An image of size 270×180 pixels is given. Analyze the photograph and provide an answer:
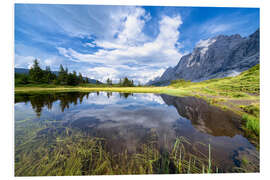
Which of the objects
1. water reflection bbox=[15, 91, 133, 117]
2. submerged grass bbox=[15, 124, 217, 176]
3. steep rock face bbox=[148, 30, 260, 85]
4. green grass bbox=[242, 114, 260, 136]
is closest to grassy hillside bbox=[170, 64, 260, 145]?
green grass bbox=[242, 114, 260, 136]

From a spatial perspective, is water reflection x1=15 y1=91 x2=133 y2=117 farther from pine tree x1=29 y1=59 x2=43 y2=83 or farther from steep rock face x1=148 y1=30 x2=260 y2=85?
steep rock face x1=148 y1=30 x2=260 y2=85

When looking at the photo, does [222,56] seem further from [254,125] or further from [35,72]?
[35,72]

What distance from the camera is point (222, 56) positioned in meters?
139

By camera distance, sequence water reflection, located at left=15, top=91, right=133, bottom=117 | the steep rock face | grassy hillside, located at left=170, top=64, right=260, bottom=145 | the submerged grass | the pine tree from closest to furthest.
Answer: the submerged grass, grassy hillside, located at left=170, top=64, right=260, bottom=145, water reflection, located at left=15, top=91, right=133, bottom=117, the pine tree, the steep rock face

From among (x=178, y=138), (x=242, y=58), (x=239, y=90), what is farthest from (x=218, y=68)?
(x=178, y=138)

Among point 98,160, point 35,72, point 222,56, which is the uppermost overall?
point 222,56

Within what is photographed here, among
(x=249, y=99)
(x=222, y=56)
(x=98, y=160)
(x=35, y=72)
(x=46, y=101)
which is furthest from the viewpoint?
(x=222, y=56)

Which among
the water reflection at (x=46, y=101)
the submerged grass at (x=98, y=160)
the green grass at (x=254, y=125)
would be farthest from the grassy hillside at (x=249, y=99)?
the water reflection at (x=46, y=101)

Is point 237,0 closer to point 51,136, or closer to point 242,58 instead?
point 51,136

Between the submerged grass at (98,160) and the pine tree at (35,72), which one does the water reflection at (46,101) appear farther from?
the pine tree at (35,72)

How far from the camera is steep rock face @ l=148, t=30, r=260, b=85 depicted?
370ft

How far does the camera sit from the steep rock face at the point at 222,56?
11281cm

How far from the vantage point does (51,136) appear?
427cm

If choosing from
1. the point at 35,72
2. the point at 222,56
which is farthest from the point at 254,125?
the point at 222,56
